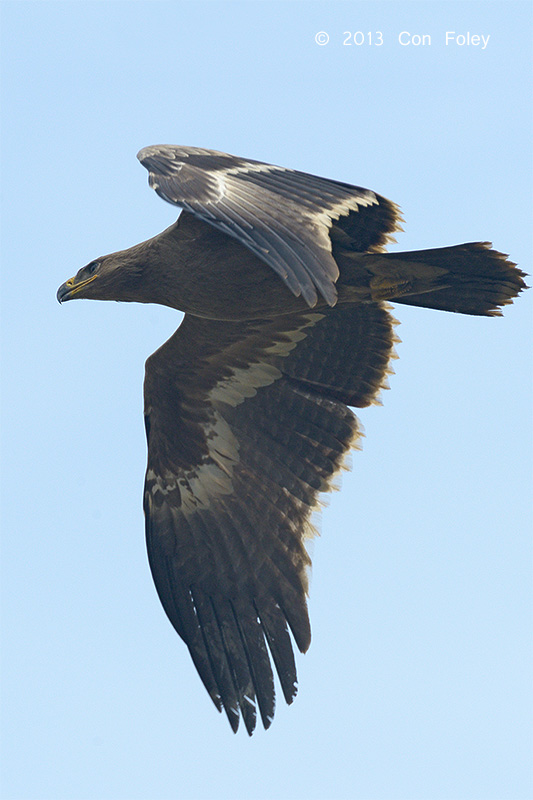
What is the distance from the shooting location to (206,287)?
7840 mm

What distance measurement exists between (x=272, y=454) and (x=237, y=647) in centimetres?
141

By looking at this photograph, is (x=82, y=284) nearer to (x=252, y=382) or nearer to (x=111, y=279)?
(x=111, y=279)

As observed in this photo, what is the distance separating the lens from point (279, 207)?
6.80 m

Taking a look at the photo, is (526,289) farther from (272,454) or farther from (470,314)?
(272,454)

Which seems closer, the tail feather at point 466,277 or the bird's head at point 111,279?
the tail feather at point 466,277

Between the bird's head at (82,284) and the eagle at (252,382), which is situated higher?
the bird's head at (82,284)

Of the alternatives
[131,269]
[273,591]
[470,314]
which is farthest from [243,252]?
[273,591]

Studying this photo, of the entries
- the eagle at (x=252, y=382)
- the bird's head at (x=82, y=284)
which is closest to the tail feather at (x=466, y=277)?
the eagle at (x=252, y=382)

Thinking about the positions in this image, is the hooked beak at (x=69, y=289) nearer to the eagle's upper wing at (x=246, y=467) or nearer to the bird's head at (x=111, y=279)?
the bird's head at (x=111, y=279)

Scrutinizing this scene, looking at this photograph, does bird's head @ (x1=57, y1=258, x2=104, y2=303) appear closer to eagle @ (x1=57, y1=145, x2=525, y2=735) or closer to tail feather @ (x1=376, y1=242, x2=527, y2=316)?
eagle @ (x1=57, y1=145, x2=525, y2=735)

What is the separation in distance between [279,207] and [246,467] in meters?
2.79

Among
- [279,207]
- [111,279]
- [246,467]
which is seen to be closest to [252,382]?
[246,467]

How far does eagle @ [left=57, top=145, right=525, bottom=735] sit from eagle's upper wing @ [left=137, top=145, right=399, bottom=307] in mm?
17

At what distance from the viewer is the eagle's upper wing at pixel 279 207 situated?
21.1ft
